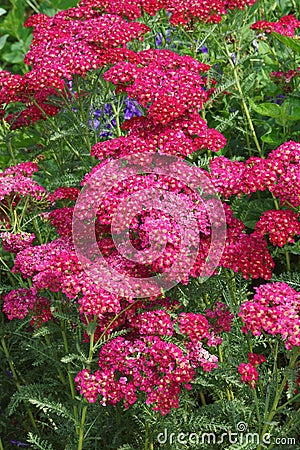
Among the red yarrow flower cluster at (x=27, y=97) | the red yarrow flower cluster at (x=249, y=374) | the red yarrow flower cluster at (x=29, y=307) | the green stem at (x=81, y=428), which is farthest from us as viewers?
the red yarrow flower cluster at (x=27, y=97)

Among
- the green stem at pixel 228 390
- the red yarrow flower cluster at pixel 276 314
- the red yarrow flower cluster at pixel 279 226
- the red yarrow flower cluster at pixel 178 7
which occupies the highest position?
the red yarrow flower cluster at pixel 178 7

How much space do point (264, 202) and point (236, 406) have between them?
1.21 meters

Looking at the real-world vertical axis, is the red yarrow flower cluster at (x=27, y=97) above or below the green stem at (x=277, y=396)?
above

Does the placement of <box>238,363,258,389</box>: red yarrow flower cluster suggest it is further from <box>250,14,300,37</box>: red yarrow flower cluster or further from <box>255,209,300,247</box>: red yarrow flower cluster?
<box>250,14,300,37</box>: red yarrow flower cluster

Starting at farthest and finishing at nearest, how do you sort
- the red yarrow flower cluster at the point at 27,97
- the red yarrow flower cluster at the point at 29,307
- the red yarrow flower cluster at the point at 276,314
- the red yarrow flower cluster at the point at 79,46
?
the red yarrow flower cluster at the point at 27,97 < the red yarrow flower cluster at the point at 79,46 < the red yarrow flower cluster at the point at 29,307 < the red yarrow flower cluster at the point at 276,314

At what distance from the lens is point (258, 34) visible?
3.63 metres

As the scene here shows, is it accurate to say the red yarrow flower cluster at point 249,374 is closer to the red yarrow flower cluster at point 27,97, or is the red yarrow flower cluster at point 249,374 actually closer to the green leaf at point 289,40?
the red yarrow flower cluster at point 27,97

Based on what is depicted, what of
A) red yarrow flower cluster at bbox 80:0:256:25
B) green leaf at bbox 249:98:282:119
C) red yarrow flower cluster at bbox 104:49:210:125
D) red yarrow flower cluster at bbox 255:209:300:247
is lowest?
green leaf at bbox 249:98:282:119

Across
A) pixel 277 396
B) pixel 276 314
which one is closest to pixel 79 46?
pixel 276 314

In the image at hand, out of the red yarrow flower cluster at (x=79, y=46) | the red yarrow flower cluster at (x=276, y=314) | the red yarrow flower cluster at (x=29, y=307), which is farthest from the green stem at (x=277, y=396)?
the red yarrow flower cluster at (x=79, y=46)

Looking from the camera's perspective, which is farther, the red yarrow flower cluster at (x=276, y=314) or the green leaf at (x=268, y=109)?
the green leaf at (x=268, y=109)

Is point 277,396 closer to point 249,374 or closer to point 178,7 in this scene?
point 249,374

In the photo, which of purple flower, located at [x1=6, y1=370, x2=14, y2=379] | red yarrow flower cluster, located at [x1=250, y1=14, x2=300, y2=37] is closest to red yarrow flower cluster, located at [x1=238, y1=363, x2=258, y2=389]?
purple flower, located at [x1=6, y1=370, x2=14, y2=379]

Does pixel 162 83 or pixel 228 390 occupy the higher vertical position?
pixel 162 83
